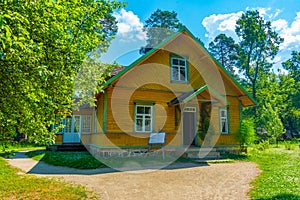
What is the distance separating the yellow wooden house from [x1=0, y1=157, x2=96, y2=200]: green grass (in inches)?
190

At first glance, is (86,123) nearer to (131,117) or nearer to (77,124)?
(77,124)

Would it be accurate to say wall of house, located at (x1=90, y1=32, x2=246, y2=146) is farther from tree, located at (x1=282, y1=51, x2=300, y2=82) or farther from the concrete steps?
tree, located at (x1=282, y1=51, x2=300, y2=82)

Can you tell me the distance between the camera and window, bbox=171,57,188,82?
1407 cm

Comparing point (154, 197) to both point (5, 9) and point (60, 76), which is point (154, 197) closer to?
point (60, 76)

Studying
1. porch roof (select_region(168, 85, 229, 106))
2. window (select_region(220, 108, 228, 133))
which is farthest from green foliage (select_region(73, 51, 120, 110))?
window (select_region(220, 108, 228, 133))

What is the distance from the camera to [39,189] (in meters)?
6.08

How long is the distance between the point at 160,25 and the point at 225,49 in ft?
48.1

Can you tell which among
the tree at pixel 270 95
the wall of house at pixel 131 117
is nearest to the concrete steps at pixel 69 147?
the wall of house at pixel 131 117

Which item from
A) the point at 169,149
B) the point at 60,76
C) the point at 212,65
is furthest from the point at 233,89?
the point at 60,76

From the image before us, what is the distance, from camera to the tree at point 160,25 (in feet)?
119

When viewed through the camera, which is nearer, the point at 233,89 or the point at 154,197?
the point at 154,197

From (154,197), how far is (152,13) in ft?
122

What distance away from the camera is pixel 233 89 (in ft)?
49.5

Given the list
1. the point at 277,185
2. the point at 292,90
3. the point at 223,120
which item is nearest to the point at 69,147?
the point at 223,120
